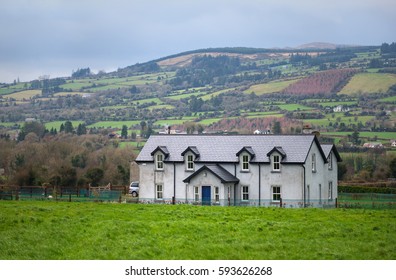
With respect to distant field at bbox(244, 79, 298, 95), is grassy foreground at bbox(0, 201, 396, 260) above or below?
below

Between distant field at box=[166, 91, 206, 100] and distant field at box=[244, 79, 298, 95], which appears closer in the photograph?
distant field at box=[244, 79, 298, 95]

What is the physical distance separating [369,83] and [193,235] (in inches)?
4645

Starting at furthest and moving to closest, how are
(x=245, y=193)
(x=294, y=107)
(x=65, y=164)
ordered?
1. (x=294, y=107)
2. (x=65, y=164)
3. (x=245, y=193)

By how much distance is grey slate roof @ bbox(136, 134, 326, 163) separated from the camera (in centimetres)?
4528

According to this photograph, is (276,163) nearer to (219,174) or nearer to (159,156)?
(219,174)

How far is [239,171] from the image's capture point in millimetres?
46531

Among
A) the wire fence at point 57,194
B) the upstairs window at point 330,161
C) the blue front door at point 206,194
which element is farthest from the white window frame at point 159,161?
the upstairs window at point 330,161

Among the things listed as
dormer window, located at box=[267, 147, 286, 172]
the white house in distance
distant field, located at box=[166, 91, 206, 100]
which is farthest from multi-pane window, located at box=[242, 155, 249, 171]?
distant field, located at box=[166, 91, 206, 100]

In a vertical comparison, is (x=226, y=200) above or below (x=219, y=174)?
below

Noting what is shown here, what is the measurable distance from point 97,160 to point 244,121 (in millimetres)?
54772

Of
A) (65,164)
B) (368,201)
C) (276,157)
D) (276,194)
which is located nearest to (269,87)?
(65,164)

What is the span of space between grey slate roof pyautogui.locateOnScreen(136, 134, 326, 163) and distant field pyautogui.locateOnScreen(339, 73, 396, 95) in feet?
287

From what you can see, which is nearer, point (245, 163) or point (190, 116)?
point (245, 163)

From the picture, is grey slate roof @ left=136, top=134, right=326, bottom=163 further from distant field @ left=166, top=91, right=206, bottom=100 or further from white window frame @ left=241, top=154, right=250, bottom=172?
distant field @ left=166, top=91, right=206, bottom=100
